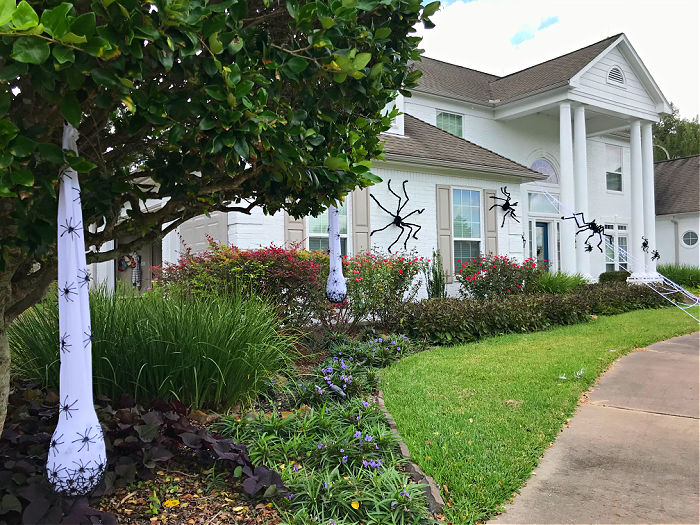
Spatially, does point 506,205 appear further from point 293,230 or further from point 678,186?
point 678,186

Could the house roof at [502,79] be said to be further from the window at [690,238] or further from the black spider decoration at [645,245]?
the window at [690,238]

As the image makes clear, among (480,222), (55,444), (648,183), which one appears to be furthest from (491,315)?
(648,183)

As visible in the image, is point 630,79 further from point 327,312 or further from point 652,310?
point 327,312

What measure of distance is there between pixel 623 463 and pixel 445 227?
356 inches

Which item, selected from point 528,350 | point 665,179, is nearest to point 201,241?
point 528,350

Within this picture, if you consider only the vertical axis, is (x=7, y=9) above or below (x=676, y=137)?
below

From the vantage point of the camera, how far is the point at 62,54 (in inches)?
59.1

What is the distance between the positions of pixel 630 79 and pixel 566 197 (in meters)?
5.66

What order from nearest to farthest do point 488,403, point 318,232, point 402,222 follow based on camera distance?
point 488,403 < point 318,232 < point 402,222

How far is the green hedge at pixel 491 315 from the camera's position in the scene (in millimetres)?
8133

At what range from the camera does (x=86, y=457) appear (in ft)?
7.72

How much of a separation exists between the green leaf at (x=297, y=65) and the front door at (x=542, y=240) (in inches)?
648

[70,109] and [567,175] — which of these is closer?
[70,109]

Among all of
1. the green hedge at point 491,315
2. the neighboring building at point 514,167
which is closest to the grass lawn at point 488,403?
the green hedge at point 491,315
